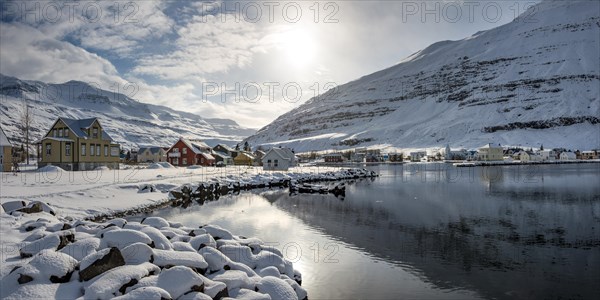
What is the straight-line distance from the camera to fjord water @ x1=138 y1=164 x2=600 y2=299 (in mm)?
14453

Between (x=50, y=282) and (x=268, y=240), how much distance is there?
13.2m

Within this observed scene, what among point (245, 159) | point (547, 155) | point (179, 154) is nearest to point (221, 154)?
point (245, 159)

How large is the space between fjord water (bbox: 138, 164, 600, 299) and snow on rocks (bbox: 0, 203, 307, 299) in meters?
2.80

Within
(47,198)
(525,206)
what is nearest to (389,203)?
(525,206)

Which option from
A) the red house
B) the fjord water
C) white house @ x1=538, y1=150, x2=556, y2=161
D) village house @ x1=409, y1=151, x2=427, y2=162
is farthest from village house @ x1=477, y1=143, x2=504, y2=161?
the fjord water

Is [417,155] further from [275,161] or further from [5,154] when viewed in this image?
[5,154]

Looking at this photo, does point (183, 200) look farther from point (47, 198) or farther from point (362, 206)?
point (362, 206)

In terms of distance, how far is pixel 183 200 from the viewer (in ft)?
122

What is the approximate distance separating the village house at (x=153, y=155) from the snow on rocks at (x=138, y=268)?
106448mm

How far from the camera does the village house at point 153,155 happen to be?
382 ft

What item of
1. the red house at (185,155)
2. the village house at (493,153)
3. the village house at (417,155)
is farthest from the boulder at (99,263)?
the village house at (417,155)

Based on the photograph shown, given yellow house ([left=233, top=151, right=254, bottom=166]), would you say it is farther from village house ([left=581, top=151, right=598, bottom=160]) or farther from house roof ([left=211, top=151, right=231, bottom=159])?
village house ([left=581, top=151, right=598, bottom=160])

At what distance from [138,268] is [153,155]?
115m

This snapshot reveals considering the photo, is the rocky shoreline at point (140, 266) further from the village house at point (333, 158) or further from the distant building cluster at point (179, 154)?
the village house at point (333, 158)
